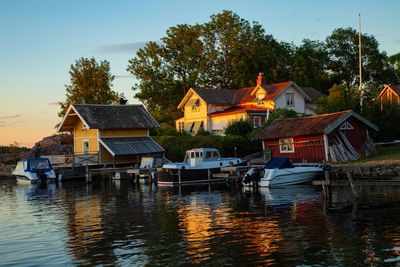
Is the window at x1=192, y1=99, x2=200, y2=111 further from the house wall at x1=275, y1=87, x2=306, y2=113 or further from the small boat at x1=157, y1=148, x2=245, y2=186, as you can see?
the small boat at x1=157, y1=148, x2=245, y2=186

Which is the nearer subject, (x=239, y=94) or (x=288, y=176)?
(x=288, y=176)

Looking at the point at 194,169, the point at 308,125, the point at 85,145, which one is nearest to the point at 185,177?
the point at 194,169

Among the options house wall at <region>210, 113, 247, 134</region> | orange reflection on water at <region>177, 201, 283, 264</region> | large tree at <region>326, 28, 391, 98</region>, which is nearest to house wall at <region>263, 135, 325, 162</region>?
orange reflection on water at <region>177, 201, 283, 264</region>

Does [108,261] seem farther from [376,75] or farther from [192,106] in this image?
[376,75]

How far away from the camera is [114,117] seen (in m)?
56.2

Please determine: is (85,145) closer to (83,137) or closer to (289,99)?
(83,137)

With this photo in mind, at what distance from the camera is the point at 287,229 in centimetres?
1978

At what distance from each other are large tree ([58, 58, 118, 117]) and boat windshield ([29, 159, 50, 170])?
24.4 m

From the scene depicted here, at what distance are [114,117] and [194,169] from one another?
57.9 ft

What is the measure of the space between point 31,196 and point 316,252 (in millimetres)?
27253

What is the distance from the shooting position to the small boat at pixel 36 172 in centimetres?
5038

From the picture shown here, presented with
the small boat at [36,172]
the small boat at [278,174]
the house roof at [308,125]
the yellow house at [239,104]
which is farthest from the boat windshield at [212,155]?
the yellow house at [239,104]

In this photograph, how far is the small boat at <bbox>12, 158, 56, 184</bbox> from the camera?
50375 mm

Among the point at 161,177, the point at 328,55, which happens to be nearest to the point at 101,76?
the point at 161,177
